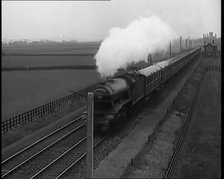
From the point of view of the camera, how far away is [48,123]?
1984cm

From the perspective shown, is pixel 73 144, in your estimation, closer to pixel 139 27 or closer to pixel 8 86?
pixel 8 86

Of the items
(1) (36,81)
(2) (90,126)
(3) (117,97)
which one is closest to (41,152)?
(3) (117,97)

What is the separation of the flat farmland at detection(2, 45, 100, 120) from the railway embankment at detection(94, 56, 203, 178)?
8.23 metres

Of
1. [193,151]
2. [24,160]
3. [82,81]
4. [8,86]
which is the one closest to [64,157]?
[24,160]

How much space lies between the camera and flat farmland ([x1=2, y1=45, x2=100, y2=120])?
73.9 ft

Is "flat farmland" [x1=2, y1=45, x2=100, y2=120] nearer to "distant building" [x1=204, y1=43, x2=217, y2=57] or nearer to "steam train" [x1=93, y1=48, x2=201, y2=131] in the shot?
"steam train" [x1=93, y1=48, x2=201, y2=131]

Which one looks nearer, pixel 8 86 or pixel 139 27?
pixel 8 86

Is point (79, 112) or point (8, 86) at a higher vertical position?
point (8, 86)

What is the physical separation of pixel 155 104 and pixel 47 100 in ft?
26.4

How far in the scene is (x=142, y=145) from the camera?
14.6m

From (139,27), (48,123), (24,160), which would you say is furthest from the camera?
(139,27)

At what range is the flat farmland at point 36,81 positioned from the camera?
22531 millimetres

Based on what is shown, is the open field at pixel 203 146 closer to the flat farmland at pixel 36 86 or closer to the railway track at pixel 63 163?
the railway track at pixel 63 163

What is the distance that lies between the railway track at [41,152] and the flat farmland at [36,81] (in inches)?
177
